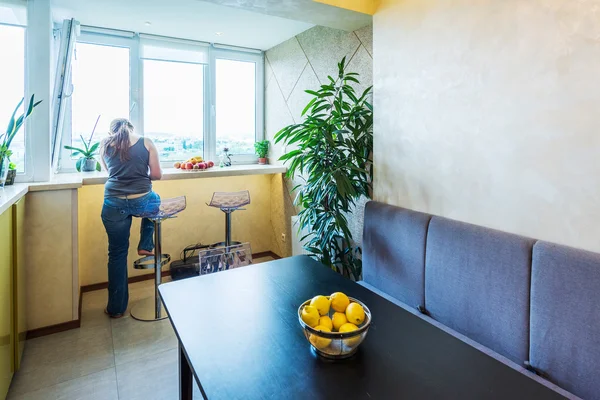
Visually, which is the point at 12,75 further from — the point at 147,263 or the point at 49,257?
the point at 147,263

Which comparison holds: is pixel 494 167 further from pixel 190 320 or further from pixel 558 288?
pixel 190 320

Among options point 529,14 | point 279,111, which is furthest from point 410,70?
point 279,111

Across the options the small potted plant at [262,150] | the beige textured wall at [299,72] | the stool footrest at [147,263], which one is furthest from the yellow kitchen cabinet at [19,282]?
the small potted plant at [262,150]

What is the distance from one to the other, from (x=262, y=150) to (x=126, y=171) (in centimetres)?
188

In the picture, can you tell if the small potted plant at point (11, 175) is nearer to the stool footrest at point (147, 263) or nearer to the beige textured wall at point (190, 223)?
the beige textured wall at point (190, 223)

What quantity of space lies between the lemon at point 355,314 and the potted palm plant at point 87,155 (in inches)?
125

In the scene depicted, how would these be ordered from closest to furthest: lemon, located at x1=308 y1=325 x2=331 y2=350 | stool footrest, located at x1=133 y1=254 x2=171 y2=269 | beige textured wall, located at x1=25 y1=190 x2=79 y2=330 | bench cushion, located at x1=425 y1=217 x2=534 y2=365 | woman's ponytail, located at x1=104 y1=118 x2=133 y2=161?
lemon, located at x1=308 y1=325 x2=331 y2=350
bench cushion, located at x1=425 y1=217 x2=534 y2=365
beige textured wall, located at x1=25 y1=190 x2=79 y2=330
woman's ponytail, located at x1=104 y1=118 x2=133 y2=161
stool footrest, located at x1=133 y1=254 x2=171 y2=269

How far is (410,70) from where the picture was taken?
7.14 feet

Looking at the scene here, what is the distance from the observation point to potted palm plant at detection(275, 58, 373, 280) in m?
2.44

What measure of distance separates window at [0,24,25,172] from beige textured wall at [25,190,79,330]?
39 cm

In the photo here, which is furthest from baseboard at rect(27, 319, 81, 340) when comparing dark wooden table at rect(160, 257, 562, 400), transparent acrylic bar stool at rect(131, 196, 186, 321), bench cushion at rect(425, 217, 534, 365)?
bench cushion at rect(425, 217, 534, 365)

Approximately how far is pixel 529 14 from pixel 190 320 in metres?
1.94

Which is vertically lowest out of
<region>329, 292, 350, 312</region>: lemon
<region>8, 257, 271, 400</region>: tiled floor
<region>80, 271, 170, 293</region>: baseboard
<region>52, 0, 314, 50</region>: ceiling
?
<region>8, 257, 271, 400</region>: tiled floor

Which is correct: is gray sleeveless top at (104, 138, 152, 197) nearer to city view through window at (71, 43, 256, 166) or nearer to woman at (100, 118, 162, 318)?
woman at (100, 118, 162, 318)
